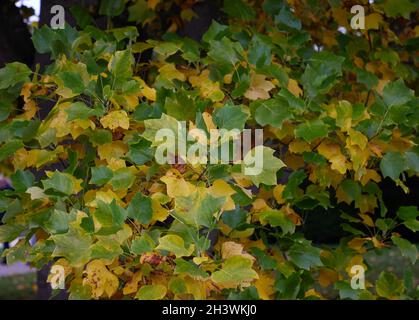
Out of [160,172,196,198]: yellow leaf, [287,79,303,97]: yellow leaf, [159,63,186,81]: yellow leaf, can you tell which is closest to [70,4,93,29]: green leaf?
[159,63,186,81]: yellow leaf

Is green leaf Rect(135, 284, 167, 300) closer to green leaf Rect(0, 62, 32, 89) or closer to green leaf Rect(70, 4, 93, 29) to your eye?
green leaf Rect(0, 62, 32, 89)

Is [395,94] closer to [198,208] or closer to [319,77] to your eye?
[319,77]

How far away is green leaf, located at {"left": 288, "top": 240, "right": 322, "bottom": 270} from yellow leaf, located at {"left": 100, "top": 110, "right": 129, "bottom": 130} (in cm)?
85

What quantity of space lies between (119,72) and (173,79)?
55cm

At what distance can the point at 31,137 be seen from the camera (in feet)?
7.61

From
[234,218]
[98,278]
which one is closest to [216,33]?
[234,218]

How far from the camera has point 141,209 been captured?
1.87m

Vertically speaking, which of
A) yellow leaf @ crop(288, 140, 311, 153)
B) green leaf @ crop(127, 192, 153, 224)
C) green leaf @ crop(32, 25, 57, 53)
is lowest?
green leaf @ crop(127, 192, 153, 224)

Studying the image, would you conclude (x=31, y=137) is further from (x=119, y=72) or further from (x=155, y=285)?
(x=155, y=285)

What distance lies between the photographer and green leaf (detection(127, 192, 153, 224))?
1.86 meters

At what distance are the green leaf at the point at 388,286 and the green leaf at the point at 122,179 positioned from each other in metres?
1.23

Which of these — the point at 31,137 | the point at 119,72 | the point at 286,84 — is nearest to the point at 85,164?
the point at 31,137

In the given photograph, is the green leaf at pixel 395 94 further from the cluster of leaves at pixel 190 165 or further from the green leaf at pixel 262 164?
the green leaf at pixel 262 164

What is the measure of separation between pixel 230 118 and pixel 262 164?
0.59 ft
